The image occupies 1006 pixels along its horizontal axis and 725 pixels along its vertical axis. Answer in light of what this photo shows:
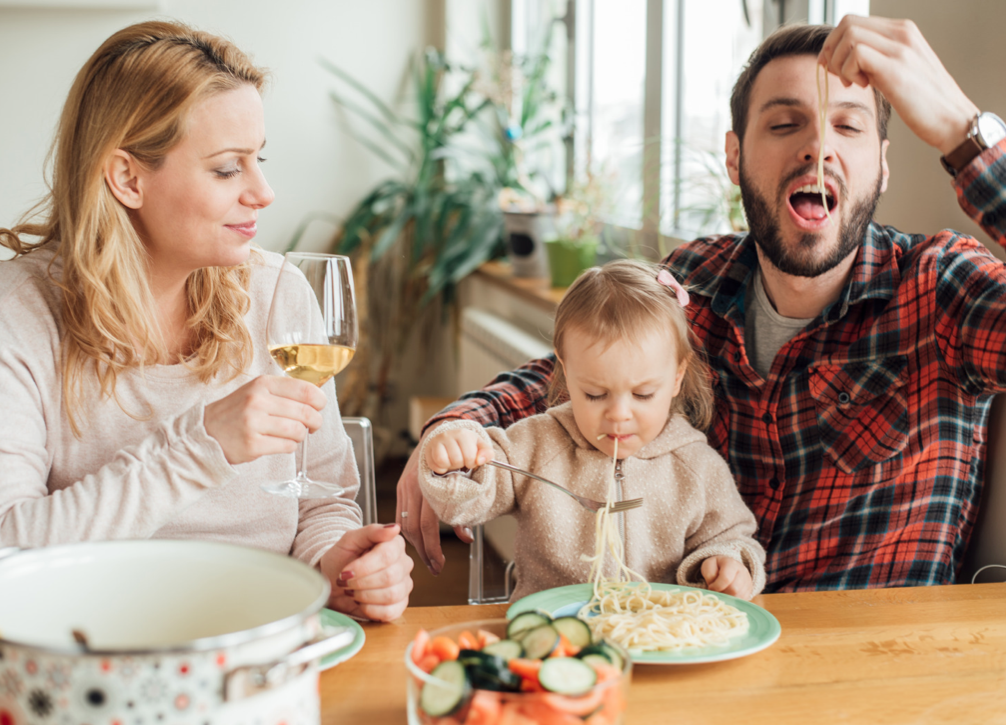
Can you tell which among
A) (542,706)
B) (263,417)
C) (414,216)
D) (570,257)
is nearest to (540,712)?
(542,706)

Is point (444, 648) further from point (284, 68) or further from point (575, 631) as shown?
point (284, 68)

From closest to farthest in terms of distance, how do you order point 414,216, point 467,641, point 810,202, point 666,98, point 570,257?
point 467,641, point 810,202, point 666,98, point 570,257, point 414,216

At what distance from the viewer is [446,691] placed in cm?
66

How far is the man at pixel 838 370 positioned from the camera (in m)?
1.42

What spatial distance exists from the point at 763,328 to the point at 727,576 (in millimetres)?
588

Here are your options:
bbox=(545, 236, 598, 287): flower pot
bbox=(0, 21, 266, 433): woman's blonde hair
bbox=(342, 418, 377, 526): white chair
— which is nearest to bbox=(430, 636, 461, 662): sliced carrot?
bbox=(0, 21, 266, 433): woman's blonde hair

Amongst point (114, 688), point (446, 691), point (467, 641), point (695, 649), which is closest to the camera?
point (114, 688)

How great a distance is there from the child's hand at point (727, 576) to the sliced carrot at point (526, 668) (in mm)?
526

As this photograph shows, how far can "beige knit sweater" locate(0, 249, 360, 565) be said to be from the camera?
3.45 ft

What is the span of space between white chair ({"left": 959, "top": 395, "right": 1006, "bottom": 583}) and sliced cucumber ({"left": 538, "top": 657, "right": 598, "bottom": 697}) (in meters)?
1.06

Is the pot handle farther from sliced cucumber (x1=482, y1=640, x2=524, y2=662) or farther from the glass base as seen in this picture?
the glass base

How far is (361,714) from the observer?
0.84 meters

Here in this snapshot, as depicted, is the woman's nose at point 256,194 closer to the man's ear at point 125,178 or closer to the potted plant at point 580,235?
the man's ear at point 125,178

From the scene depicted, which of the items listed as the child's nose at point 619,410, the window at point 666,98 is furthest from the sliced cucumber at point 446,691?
the window at point 666,98
